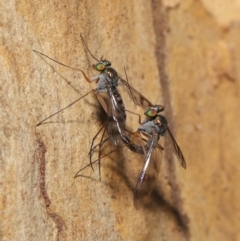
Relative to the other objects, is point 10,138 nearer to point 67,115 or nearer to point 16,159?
point 16,159

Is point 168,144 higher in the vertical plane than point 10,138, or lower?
lower

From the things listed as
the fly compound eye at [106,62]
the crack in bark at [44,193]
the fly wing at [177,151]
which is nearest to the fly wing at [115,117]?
the fly compound eye at [106,62]

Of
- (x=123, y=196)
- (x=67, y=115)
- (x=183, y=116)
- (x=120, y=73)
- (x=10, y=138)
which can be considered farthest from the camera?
(x=183, y=116)

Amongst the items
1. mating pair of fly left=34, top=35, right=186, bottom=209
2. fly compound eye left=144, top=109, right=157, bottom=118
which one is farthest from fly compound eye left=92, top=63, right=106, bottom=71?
fly compound eye left=144, top=109, right=157, bottom=118

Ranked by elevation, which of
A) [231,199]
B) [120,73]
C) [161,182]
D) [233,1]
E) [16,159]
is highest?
[233,1]

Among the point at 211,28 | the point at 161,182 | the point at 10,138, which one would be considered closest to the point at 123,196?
the point at 161,182

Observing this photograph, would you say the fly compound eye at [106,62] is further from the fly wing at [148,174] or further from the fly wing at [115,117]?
the fly wing at [148,174]

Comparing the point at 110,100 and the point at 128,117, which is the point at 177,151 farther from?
the point at 110,100

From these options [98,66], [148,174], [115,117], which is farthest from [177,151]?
[98,66]
